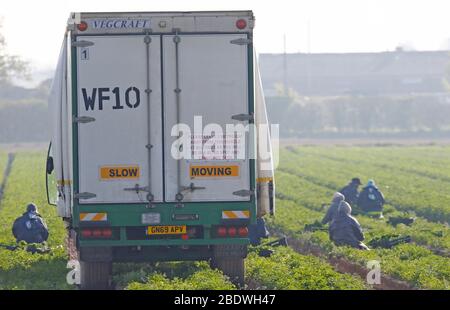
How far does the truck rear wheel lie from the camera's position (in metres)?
17.6

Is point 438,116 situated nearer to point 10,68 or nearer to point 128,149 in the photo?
point 10,68

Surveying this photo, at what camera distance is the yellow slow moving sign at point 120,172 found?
17.0 meters

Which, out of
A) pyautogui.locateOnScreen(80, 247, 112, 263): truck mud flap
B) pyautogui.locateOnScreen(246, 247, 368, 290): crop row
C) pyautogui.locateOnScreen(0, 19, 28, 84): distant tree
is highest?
pyautogui.locateOnScreen(0, 19, 28, 84): distant tree

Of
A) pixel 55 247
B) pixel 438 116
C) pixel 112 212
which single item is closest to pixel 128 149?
pixel 112 212

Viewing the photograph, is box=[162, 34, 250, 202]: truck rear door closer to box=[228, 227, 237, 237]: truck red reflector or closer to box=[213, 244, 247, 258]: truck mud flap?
box=[228, 227, 237, 237]: truck red reflector

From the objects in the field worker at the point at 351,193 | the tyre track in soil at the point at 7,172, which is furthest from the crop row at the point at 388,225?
the tyre track in soil at the point at 7,172

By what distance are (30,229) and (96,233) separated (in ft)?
18.9

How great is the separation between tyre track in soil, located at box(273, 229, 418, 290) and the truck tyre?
4169mm

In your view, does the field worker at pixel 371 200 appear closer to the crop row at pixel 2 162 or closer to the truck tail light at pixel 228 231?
the truck tail light at pixel 228 231

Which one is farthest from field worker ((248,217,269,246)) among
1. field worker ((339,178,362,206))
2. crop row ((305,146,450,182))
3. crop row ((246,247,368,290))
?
crop row ((305,146,450,182))

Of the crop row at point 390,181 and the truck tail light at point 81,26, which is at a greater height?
the truck tail light at point 81,26

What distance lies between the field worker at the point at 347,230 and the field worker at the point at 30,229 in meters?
5.81

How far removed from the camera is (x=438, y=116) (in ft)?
356
